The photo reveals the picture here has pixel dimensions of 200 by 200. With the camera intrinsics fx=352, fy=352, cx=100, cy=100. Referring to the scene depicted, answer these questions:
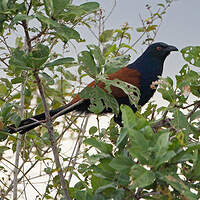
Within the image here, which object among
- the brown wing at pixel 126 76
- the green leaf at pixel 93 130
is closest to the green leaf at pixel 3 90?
the green leaf at pixel 93 130

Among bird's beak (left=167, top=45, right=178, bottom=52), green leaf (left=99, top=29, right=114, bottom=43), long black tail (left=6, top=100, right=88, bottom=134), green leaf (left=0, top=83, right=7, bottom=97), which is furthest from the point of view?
bird's beak (left=167, top=45, right=178, bottom=52)

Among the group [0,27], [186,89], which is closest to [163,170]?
[186,89]

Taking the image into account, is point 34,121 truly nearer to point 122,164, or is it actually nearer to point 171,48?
point 122,164

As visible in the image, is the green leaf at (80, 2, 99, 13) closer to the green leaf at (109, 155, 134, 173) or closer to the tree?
the tree

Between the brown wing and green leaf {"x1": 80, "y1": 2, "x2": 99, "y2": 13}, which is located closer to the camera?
green leaf {"x1": 80, "y1": 2, "x2": 99, "y2": 13}

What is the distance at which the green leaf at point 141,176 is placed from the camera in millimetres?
1162

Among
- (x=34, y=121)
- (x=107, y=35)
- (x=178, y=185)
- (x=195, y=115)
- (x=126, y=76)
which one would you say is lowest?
(x=178, y=185)

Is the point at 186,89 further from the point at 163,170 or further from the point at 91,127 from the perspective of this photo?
the point at 91,127

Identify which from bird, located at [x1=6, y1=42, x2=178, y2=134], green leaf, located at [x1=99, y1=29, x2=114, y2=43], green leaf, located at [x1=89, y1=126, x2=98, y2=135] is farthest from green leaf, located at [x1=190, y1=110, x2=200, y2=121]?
green leaf, located at [x1=99, y1=29, x2=114, y2=43]

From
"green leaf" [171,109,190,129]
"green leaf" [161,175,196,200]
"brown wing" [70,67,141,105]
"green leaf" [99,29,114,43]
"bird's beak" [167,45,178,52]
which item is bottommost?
"green leaf" [161,175,196,200]

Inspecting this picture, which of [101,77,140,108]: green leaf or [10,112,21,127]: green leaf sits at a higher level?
[10,112,21,127]: green leaf

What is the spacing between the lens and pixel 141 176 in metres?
1.18

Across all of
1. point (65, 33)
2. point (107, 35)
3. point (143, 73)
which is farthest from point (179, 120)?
point (143, 73)

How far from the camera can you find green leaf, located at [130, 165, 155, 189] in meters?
1.16
